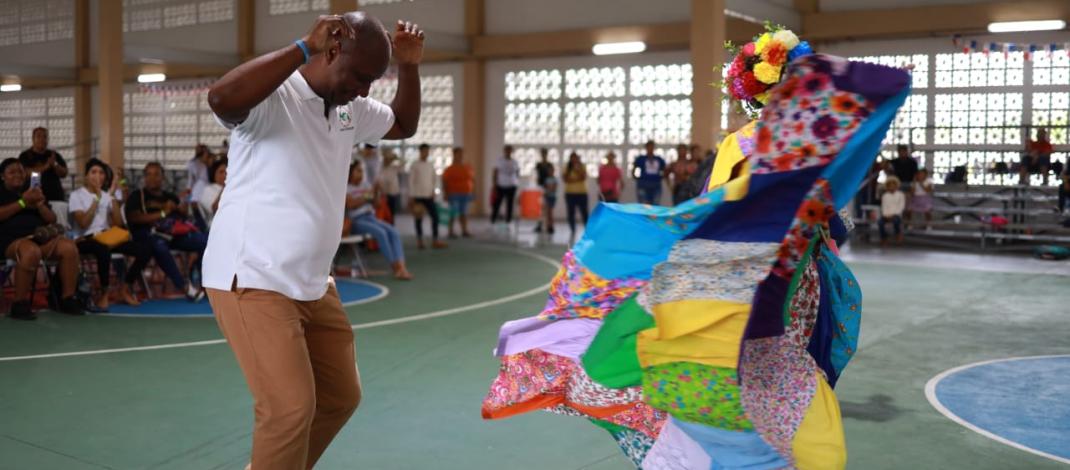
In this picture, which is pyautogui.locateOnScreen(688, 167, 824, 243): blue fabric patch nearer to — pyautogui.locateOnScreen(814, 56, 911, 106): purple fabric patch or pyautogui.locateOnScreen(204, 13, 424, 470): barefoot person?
pyautogui.locateOnScreen(814, 56, 911, 106): purple fabric patch

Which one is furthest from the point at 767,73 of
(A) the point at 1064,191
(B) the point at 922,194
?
(B) the point at 922,194

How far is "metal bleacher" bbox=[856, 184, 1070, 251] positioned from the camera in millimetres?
17125

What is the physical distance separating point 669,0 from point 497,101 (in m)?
5.35

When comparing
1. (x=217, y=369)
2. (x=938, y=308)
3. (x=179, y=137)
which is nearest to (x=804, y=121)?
(x=217, y=369)

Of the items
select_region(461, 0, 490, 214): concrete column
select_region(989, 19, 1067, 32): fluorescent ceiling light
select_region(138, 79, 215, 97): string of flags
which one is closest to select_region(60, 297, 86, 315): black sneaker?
select_region(989, 19, 1067, 32): fluorescent ceiling light

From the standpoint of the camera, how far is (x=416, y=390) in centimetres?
642

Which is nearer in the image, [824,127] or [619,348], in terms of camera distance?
[824,127]

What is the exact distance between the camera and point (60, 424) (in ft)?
18.2

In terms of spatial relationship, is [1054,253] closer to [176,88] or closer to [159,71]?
[176,88]

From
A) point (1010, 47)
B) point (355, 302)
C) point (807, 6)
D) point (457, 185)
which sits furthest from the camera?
point (807, 6)

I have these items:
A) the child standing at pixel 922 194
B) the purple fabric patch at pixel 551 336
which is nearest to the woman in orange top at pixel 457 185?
the child standing at pixel 922 194

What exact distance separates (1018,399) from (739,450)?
11.8 feet

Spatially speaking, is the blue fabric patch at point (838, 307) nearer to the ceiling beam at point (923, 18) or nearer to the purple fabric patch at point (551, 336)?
the purple fabric patch at point (551, 336)

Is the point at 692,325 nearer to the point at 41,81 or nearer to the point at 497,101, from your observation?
the point at 497,101
